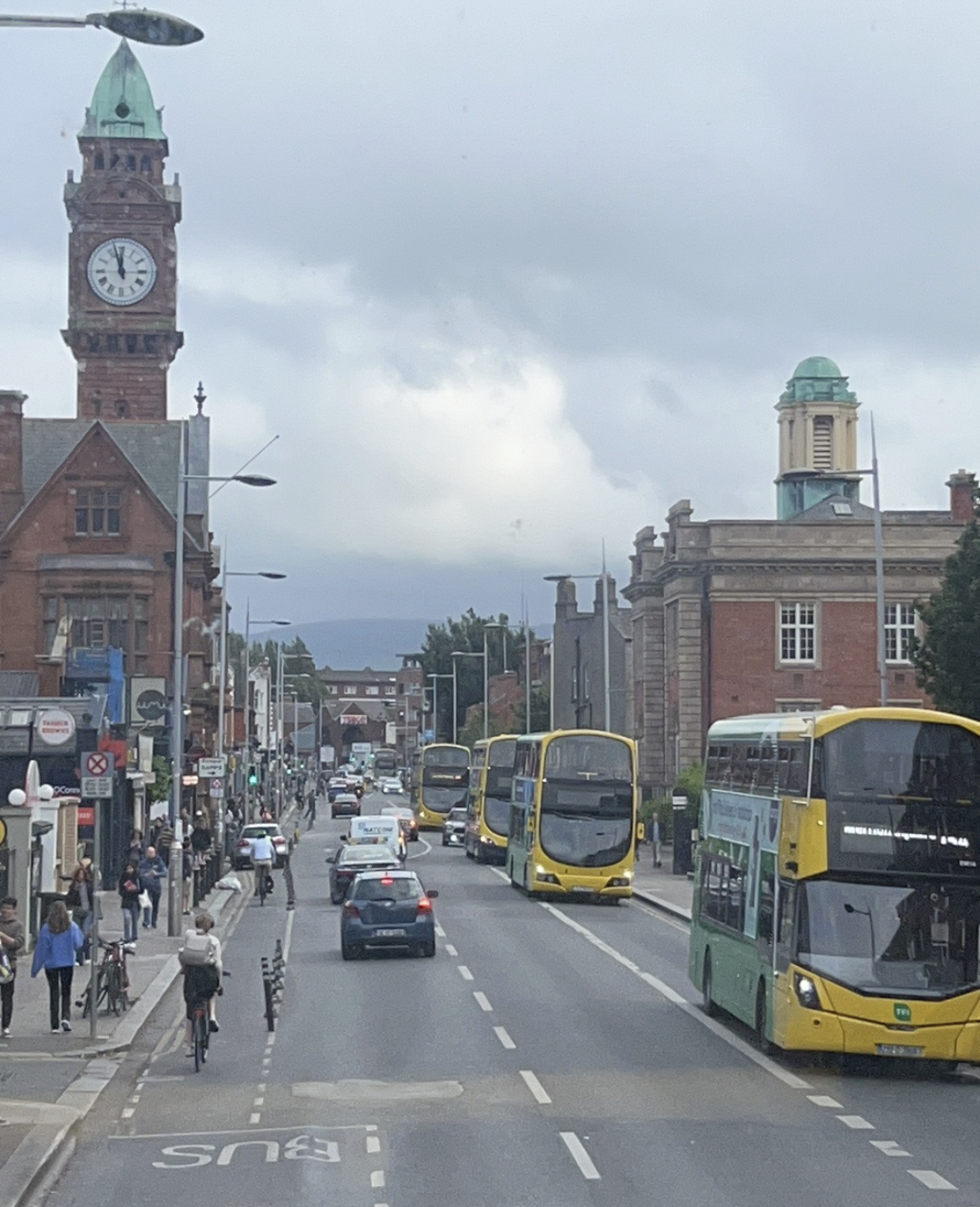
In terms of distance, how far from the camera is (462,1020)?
24.8m

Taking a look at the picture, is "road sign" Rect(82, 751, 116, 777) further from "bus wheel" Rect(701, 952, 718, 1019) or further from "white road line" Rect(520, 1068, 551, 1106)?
"white road line" Rect(520, 1068, 551, 1106)

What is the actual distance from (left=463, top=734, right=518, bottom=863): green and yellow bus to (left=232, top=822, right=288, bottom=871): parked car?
24.1 ft

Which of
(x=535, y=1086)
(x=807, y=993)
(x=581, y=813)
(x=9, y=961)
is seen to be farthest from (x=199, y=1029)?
(x=581, y=813)

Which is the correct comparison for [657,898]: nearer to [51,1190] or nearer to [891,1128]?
[891,1128]

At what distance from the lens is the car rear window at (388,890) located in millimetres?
33000

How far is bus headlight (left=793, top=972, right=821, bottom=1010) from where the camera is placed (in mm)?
19359

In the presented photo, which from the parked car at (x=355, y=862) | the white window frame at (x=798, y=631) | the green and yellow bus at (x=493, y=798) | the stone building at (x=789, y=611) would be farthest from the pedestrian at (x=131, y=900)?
the white window frame at (x=798, y=631)

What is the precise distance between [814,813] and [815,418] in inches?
3361

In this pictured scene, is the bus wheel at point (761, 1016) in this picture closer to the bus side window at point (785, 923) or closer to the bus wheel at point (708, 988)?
the bus side window at point (785, 923)

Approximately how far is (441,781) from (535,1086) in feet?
238

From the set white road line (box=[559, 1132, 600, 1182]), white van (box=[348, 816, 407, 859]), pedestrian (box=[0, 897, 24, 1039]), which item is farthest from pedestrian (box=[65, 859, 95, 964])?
white van (box=[348, 816, 407, 859])

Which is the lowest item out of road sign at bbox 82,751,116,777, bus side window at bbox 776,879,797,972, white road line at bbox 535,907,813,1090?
white road line at bbox 535,907,813,1090

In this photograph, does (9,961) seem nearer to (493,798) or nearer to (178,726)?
(178,726)

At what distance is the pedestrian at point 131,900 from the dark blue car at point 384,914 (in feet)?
12.4
